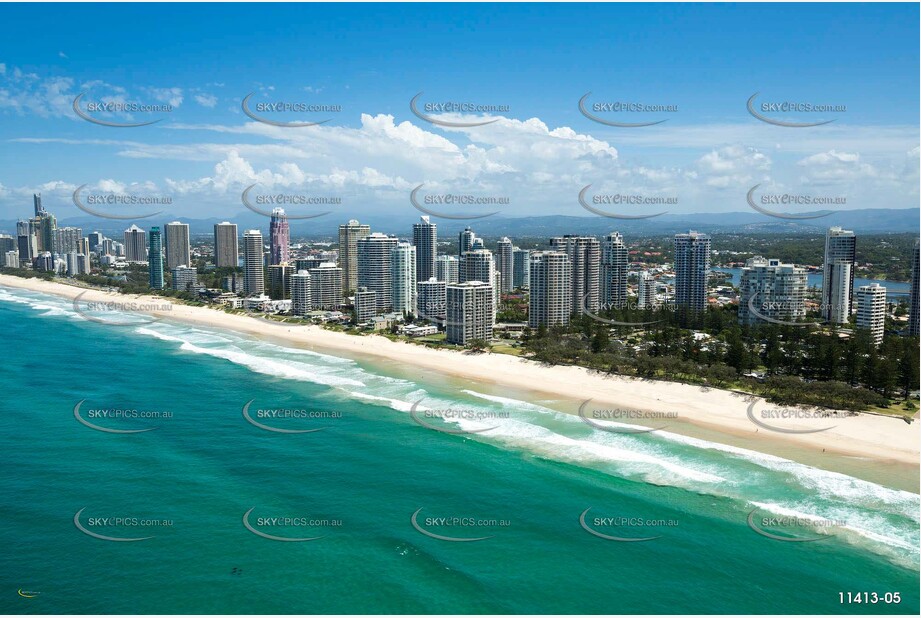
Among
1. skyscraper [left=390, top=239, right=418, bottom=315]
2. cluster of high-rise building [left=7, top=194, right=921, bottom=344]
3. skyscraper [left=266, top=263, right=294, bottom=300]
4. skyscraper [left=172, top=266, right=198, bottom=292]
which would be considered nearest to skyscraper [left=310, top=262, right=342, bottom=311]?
cluster of high-rise building [left=7, top=194, right=921, bottom=344]

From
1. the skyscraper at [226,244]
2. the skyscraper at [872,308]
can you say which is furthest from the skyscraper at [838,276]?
the skyscraper at [226,244]

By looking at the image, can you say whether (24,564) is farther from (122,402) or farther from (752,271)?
(752,271)

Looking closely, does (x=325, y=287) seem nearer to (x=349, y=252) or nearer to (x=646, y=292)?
(x=349, y=252)

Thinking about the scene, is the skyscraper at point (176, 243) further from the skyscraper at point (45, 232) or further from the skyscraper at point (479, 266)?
the skyscraper at point (479, 266)

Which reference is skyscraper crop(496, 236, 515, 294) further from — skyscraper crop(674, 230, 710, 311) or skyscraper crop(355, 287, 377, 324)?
skyscraper crop(674, 230, 710, 311)

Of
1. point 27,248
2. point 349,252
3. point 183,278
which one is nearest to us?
point 349,252

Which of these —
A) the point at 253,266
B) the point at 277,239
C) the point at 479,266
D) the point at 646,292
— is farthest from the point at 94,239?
the point at 646,292
